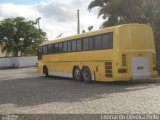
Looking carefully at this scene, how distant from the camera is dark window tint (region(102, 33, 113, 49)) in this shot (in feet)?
66.3


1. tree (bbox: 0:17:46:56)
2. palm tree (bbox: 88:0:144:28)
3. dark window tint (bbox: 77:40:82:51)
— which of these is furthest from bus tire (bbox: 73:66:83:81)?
tree (bbox: 0:17:46:56)

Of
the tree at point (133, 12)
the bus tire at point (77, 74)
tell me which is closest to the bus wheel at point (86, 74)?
the bus tire at point (77, 74)

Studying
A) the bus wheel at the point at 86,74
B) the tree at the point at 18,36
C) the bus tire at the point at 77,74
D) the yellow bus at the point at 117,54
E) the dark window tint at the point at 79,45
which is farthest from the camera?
the tree at the point at 18,36

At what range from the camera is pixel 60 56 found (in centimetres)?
2698

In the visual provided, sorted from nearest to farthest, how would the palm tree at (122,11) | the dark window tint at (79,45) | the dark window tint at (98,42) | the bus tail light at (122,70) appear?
the bus tail light at (122,70)
the dark window tint at (98,42)
the dark window tint at (79,45)
the palm tree at (122,11)

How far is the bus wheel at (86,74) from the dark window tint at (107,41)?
8.52 feet

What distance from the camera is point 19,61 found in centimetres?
6388

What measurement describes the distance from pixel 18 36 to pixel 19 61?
8.04 metres

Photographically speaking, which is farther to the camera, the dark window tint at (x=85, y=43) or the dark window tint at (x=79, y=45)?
the dark window tint at (x=79, y=45)

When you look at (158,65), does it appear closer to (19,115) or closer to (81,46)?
(81,46)

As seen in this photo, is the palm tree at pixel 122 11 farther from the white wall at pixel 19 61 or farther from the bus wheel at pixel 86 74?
the white wall at pixel 19 61

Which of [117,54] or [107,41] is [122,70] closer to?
[117,54]

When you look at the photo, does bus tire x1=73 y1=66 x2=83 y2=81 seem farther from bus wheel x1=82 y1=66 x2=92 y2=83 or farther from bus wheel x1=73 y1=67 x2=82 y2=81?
bus wheel x1=82 y1=66 x2=92 y2=83

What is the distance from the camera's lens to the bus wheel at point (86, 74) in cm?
2267
